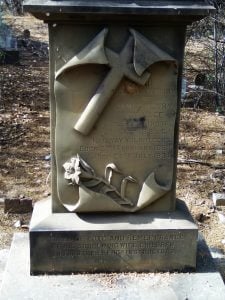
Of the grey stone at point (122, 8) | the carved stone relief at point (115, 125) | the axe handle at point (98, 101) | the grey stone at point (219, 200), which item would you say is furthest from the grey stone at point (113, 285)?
the grey stone at point (219, 200)

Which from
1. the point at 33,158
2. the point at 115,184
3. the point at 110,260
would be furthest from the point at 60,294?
the point at 33,158

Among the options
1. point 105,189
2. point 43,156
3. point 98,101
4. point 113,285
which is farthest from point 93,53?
point 43,156

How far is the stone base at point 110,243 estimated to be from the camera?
311 centimetres

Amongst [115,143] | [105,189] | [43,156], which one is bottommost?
[43,156]

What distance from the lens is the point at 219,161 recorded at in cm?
588

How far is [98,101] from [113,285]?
1021 millimetres

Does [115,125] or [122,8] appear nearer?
[122,8]

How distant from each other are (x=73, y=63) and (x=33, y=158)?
3.05 metres

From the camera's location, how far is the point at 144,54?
9.41ft

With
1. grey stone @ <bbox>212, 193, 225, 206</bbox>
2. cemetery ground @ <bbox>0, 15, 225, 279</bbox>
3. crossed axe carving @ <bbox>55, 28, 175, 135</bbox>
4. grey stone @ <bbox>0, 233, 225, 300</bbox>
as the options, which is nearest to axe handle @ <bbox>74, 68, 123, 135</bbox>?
crossed axe carving @ <bbox>55, 28, 175, 135</bbox>

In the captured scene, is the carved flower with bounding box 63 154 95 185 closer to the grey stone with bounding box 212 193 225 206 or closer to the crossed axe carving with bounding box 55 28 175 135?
the crossed axe carving with bounding box 55 28 175 135

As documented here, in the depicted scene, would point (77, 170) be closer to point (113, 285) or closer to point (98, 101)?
point (98, 101)

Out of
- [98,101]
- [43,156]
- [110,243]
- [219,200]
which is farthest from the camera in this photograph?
[43,156]

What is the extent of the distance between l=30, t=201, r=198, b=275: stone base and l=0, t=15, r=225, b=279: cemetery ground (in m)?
0.68
